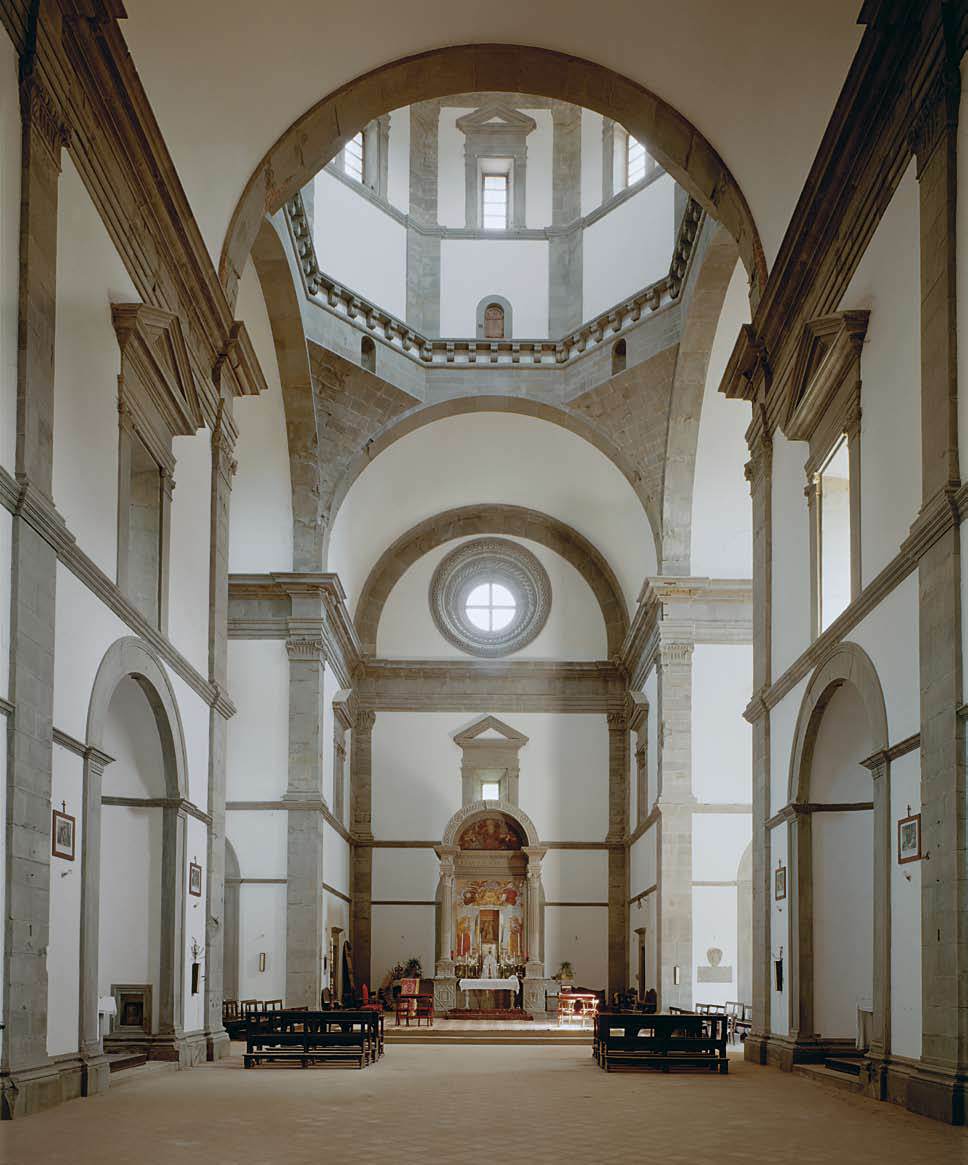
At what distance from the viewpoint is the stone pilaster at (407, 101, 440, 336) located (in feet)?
107

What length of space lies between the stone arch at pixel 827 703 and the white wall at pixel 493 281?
56.0ft

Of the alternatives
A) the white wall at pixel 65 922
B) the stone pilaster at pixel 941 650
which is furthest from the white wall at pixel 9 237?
the stone pilaster at pixel 941 650

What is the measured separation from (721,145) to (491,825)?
2031 centimetres

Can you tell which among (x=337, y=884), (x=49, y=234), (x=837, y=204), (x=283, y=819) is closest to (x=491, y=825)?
(x=337, y=884)

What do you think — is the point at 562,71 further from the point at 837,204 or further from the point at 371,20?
the point at 837,204

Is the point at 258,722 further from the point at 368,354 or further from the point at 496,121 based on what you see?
the point at 496,121

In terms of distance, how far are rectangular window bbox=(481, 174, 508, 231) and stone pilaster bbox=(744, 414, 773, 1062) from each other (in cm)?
1494

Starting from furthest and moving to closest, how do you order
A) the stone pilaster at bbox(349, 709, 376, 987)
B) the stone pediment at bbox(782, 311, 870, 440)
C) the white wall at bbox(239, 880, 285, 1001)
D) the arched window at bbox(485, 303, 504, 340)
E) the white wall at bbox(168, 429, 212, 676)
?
the stone pilaster at bbox(349, 709, 376, 987) < the arched window at bbox(485, 303, 504, 340) < the white wall at bbox(239, 880, 285, 1001) < the white wall at bbox(168, 429, 212, 676) < the stone pediment at bbox(782, 311, 870, 440)

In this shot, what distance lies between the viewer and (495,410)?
3222 cm

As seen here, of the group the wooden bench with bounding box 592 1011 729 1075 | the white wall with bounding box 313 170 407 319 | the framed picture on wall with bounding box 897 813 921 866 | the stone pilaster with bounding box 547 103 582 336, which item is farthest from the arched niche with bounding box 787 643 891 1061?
the stone pilaster with bounding box 547 103 582 336

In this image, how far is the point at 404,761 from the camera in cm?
3734

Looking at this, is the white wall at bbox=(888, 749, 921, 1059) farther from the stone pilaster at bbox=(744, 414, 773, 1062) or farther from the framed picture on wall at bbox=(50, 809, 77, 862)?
the framed picture on wall at bbox=(50, 809, 77, 862)

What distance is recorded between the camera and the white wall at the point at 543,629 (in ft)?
124

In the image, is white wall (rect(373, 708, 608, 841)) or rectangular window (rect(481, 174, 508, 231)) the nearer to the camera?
rectangular window (rect(481, 174, 508, 231))
